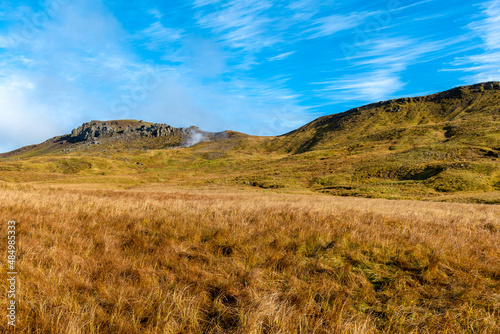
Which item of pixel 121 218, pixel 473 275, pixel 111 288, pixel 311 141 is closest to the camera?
pixel 111 288

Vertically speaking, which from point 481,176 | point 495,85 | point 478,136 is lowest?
point 481,176

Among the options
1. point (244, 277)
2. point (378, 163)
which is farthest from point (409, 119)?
point (244, 277)

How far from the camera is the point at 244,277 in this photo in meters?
3.68

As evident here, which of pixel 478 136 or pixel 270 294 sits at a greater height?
pixel 478 136

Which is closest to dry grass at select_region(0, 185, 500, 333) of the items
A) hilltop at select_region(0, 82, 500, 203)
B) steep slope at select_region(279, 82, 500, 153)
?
hilltop at select_region(0, 82, 500, 203)

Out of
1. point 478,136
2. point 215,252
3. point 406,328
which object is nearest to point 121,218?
point 215,252

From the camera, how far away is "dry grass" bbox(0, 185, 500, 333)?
2.78 meters

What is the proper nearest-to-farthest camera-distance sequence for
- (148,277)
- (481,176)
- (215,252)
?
(148,277) < (215,252) < (481,176)

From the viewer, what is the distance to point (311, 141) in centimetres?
17788

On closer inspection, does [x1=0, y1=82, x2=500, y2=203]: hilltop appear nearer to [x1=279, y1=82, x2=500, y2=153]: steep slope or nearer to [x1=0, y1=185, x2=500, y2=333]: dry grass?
[x1=279, y1=82, x2=500, y2=153]: steep slope

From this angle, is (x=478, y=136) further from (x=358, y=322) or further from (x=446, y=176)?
(x=358, y=322)

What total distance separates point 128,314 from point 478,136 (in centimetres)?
9382

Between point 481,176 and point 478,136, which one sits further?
point 478,136

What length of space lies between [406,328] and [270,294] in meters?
1.58
